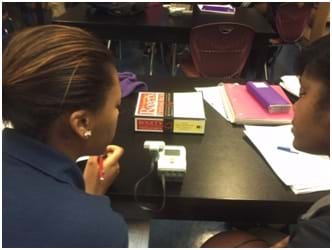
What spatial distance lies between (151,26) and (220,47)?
18.6 inches

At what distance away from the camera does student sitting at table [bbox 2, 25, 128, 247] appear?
546 millimetres

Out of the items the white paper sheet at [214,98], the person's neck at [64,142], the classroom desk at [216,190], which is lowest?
the classroom desk at [216,190]

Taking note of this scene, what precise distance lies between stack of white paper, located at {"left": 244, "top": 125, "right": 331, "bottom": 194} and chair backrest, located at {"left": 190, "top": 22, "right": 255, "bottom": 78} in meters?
1.01

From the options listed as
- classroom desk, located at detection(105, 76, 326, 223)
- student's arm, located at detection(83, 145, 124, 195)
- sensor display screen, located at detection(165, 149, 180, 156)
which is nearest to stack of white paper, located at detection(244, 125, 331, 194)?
classroom desk, located at detection(105, 76, 326, 223)

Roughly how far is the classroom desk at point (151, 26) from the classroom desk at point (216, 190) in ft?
4.48

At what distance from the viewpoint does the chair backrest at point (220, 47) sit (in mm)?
1926

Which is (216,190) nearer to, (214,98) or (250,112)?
(250,112)

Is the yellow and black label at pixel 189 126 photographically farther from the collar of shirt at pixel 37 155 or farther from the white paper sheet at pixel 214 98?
the collar of shirt at pixel 37 155

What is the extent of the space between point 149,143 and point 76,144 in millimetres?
243

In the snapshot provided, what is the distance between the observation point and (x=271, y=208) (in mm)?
808

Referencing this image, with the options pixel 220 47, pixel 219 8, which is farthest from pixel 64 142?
pixel 219 8

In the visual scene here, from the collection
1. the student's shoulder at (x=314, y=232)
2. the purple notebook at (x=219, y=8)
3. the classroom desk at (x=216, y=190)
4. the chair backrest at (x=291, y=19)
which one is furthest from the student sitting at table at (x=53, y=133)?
the chair backrest at (x=291, y=19)

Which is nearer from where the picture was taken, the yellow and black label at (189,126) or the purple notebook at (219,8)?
the yellow and black label at (189,126)

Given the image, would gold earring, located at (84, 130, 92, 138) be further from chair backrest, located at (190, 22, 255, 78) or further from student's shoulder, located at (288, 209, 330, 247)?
chair backrest, located at (190, 22, 255, 78)
